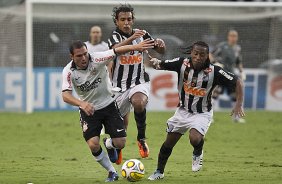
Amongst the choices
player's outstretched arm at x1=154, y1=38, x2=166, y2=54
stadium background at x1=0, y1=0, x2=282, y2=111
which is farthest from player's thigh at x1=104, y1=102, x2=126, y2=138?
stadium background at x1=0, y1=0, x2=282, y2=111

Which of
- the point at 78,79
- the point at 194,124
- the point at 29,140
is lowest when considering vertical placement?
the point at 29,140

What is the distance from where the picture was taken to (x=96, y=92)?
10195 mm

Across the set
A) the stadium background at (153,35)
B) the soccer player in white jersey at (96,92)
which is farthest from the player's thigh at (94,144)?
the stadium background at (153,35)

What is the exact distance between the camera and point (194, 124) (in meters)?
10.2

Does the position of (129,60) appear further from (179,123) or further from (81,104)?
(81,104)

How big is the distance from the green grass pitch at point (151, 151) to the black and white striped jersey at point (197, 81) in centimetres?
110

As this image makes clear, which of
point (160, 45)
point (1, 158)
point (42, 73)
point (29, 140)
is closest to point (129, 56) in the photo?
point (160, 45)

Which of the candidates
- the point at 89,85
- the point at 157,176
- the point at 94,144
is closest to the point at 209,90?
the point at 157,176

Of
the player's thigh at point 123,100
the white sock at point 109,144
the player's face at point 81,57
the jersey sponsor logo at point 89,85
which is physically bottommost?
the white sock at point 109,144

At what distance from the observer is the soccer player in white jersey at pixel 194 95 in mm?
10172

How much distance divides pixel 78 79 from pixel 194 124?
178 cm

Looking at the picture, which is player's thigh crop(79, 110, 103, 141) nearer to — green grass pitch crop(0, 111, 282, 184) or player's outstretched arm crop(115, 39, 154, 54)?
green grass pitch crop(0, 111, 282, 184)

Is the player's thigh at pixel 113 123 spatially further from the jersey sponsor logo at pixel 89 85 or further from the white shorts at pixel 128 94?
the white shorts at pixel 128 94

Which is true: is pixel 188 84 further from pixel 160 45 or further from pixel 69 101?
pixel 69 101
